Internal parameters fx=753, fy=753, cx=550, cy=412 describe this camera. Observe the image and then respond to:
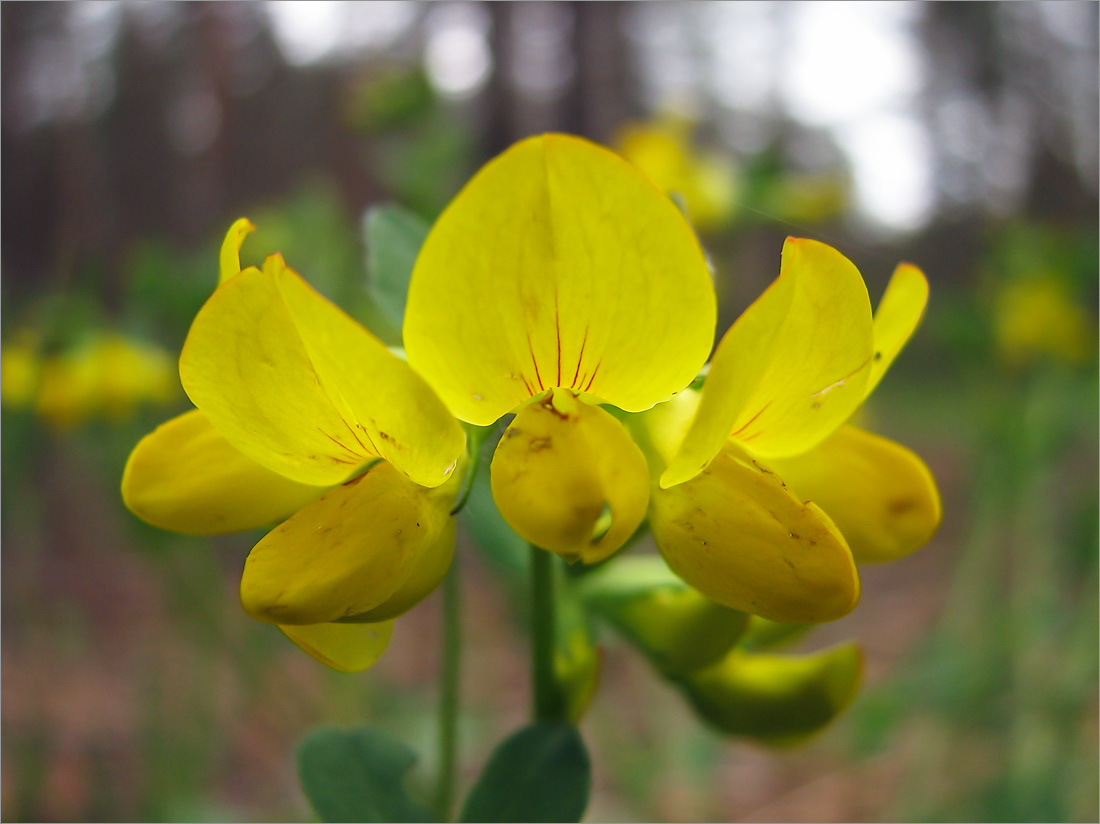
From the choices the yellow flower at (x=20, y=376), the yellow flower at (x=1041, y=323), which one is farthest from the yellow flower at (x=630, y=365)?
the yellow flower at (x=1041, y=323)

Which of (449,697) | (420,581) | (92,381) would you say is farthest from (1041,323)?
(92,381)

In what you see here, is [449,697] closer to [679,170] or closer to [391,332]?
[391,332]

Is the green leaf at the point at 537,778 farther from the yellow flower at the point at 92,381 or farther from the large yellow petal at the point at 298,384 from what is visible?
the yellow flower at the point at 92,381

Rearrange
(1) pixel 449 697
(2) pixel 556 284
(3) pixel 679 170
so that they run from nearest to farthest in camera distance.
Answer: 1. (2) pixel 556 284
2. (1) pixel 449 697
3. (3) pixel 679 170

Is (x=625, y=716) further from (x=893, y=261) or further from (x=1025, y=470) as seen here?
(x=893, y=261)

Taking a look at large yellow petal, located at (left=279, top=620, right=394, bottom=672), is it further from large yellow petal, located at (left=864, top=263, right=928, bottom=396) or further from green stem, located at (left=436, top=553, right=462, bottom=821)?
large yellow petal, located at (left=864, top=263, right=928, bottom=396)
